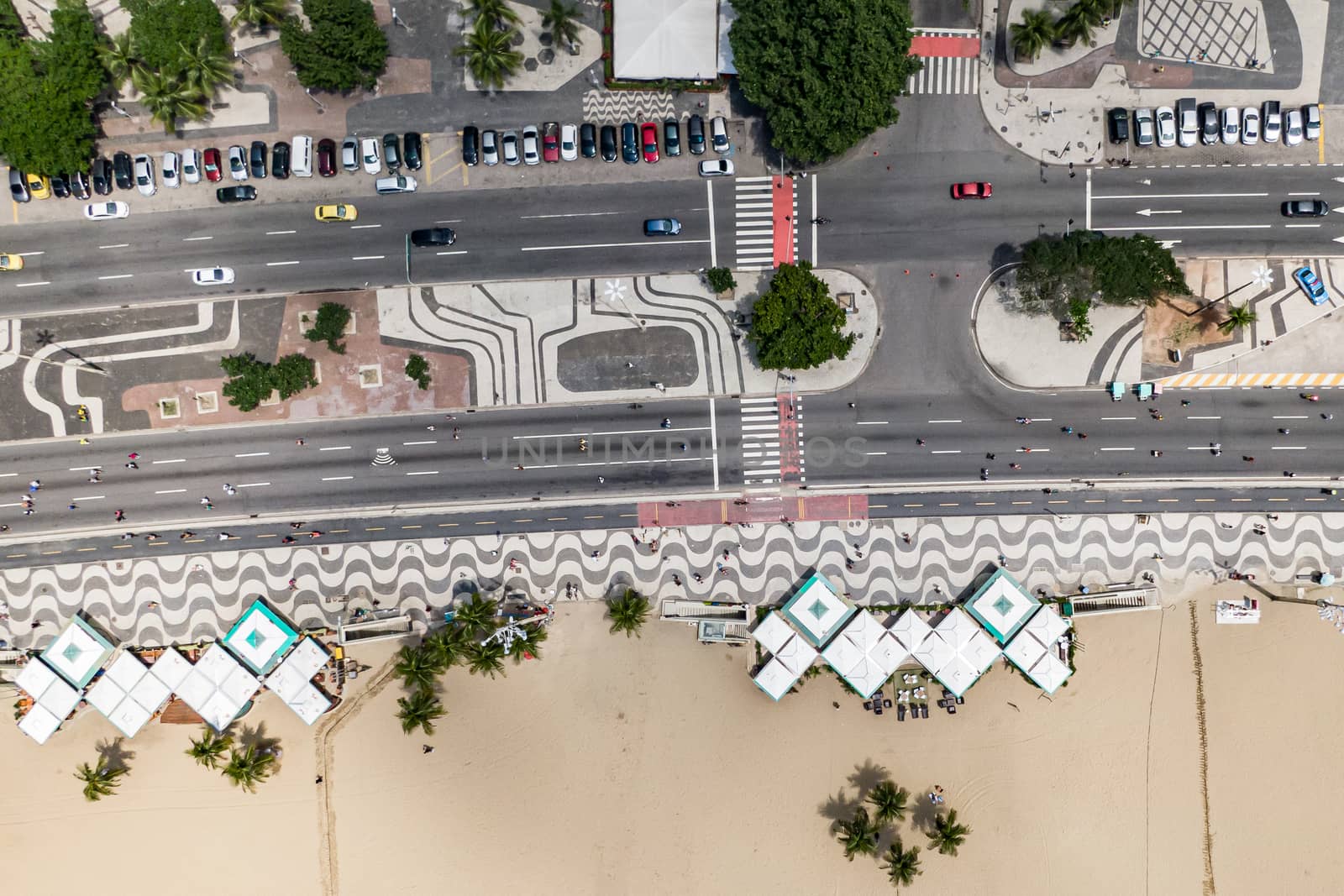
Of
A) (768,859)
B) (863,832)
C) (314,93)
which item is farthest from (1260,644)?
(314,93)

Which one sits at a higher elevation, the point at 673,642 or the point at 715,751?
the point at 673,642

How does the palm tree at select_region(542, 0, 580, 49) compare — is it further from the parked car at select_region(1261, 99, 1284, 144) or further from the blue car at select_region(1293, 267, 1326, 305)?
the blue car at select_region(1293, 267, 1326, 305)

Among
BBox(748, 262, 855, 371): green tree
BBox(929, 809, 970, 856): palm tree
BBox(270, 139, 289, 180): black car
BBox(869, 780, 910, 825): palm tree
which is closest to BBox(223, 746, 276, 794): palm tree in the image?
BBox(270, 139, 289, 180): black car

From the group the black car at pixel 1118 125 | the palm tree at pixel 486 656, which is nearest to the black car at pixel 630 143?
the black car at pixel 1118 125

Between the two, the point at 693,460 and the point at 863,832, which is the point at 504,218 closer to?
the point at 693,460

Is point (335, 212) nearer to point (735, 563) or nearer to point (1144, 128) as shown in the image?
point (735, 563)
